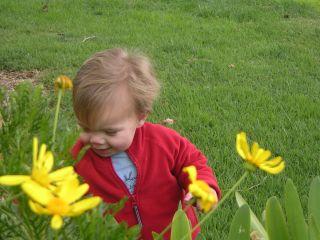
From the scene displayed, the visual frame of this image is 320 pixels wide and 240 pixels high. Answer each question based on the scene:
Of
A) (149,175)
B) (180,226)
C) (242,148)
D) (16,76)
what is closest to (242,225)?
(180,226)

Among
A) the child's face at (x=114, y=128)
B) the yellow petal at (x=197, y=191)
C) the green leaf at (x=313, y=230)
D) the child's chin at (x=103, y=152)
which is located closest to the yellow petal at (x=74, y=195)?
the yellow petal at (x=197, y=191)

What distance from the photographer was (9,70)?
16.6 feet

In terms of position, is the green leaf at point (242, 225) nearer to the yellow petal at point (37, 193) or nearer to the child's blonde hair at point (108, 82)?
the child's blonde hair at point (108, 82)

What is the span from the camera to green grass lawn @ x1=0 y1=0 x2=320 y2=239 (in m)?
3.44

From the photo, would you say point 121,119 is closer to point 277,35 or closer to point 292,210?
point 292,210

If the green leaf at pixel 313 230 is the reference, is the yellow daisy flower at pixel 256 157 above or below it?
above

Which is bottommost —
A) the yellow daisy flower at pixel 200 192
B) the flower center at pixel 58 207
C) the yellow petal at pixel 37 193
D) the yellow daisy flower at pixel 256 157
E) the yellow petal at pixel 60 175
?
the yellow daisy flower at pixel 256 157

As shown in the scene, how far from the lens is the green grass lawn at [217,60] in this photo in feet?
11.3

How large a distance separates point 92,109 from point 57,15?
210 inches

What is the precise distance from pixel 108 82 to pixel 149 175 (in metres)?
0.41

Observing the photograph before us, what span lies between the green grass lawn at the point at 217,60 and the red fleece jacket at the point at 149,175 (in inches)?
28.6

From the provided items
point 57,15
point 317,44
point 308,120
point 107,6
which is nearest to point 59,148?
point 308,120

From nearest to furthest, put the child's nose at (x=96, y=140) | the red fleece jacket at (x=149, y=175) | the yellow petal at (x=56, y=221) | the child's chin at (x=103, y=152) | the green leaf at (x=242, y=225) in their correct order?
the yellow petal at (x=56, y=221) < the green leaf at (x=242, y=225) < the child's nose at (x=96, y=140) < the child's chin at (x=103, y=152) < the red fleece jacket at (x=149, y=175)

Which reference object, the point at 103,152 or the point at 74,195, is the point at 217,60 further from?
the point at 74,195
